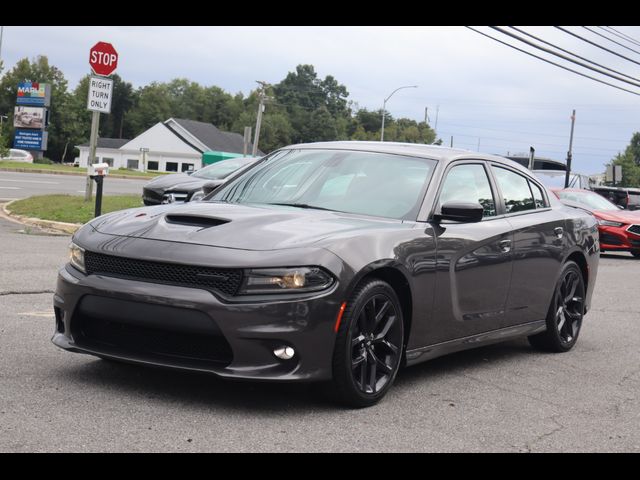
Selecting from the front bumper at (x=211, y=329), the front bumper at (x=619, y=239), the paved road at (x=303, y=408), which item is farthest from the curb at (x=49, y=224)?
the front bumper at (x=211, y=329)

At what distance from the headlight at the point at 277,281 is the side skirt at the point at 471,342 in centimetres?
106

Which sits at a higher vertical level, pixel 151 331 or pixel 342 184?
pixel 342 184

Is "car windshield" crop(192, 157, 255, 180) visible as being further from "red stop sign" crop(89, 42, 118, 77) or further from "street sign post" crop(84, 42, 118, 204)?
"red stop sign" crop(89, 42, 118, 77)

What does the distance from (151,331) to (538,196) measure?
3762 mm

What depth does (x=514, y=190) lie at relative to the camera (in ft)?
23.4

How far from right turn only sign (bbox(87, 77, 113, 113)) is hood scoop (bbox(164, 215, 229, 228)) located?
39.2 ft

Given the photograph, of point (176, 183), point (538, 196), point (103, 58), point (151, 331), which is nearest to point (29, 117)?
point (176, 183)

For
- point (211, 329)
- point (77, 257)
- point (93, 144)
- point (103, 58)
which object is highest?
point (103, 58)

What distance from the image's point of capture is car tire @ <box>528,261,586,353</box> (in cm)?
739

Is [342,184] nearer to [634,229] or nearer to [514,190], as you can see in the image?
[514,190]

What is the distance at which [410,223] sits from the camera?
18.8ft

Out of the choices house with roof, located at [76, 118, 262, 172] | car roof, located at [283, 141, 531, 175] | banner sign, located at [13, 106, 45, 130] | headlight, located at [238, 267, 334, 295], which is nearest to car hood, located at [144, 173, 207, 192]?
car roof, located at [283, 141, 531, 175]

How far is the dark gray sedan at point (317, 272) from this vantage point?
15.6ft
